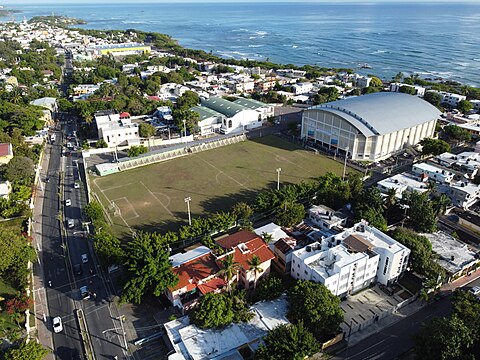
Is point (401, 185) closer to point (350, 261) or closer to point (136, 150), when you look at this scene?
point (350, 261)

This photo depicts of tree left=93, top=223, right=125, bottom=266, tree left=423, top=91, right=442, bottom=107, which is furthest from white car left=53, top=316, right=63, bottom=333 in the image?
tree left=423, top=91, right=442, bottom=107

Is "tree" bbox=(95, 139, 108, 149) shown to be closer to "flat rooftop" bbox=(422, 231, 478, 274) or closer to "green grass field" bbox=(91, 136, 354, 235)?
"green grass field" bbox=(91, 136, 354, 235)

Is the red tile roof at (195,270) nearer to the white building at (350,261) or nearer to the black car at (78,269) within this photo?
the white building at (350,261)

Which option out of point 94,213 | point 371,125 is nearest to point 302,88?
point 371,125

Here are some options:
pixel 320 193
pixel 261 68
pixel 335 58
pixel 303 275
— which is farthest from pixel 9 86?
pixel 335 58

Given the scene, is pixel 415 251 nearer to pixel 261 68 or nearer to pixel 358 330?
pixel 358 330

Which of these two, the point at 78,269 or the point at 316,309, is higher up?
the point at 316,309
